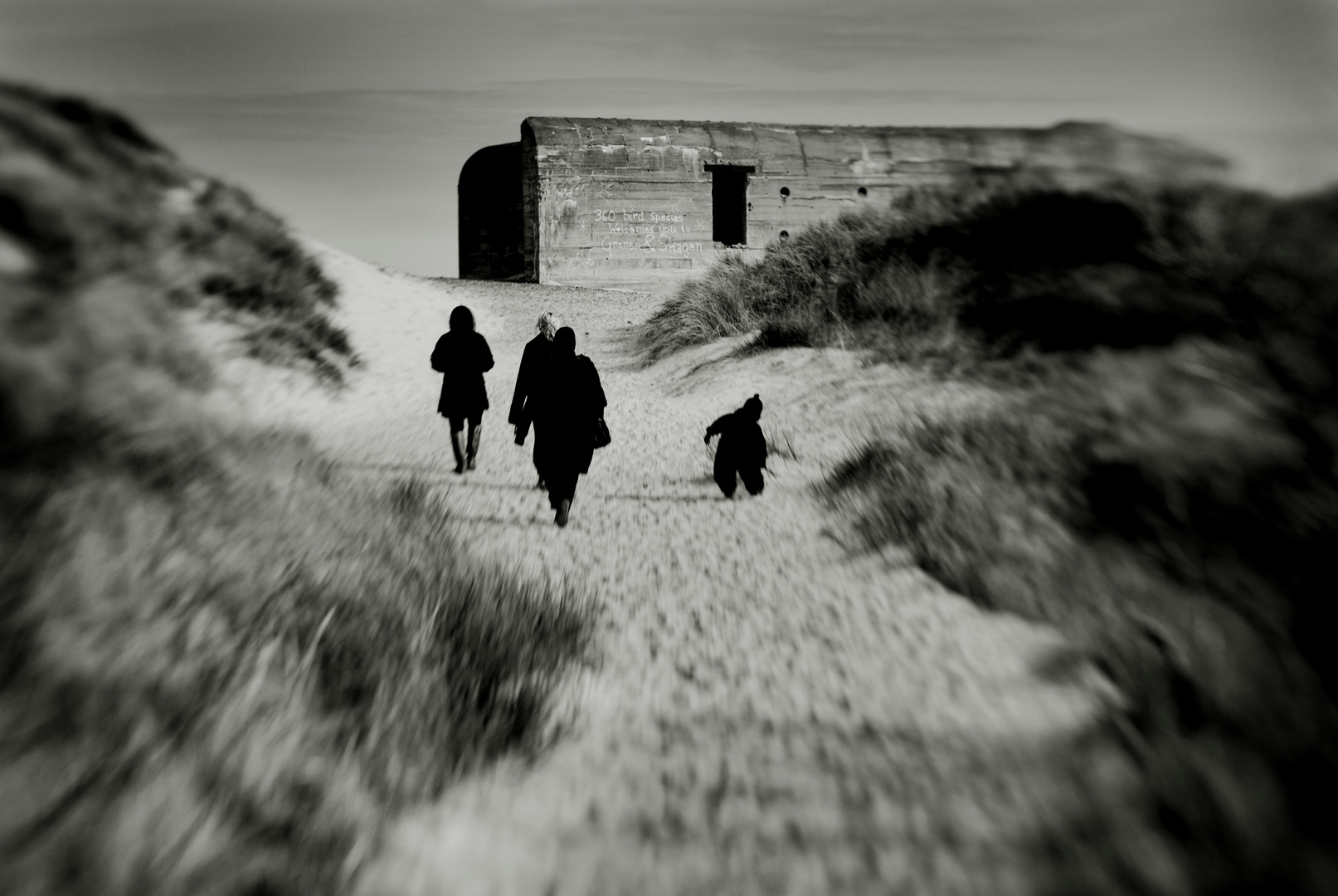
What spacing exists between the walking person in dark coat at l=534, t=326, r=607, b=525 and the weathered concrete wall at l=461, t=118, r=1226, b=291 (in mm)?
20246

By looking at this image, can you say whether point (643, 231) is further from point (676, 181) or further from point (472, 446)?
point (472, 446)

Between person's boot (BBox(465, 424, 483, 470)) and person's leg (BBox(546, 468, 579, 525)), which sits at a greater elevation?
person's boot (BBox(465, 424, 483, 470))

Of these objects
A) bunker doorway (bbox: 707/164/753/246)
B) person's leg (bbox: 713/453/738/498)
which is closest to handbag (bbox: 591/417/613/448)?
person's leg (bbox: 713/453/738/498)

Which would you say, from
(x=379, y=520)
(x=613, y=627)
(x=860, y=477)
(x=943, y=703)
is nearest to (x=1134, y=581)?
(x=943, y=703)

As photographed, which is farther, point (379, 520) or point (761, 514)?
point (761, 514)

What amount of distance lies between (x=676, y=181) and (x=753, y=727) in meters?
25.8

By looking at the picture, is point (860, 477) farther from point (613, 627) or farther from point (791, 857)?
point (791, 857)

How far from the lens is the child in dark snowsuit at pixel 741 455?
25.5 ft

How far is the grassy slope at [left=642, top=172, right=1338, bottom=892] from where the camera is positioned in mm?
3104

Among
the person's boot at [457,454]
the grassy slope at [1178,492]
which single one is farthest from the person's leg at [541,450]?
the grassy slope at [1178,492]

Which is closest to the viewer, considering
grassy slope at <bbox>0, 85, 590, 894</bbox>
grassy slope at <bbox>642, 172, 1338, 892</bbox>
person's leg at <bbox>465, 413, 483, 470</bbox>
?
grassy slope at <bbox>0, 85, 590, 894</bbox>

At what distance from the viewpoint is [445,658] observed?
12.4 feet

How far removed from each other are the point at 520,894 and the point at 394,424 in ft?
31.0

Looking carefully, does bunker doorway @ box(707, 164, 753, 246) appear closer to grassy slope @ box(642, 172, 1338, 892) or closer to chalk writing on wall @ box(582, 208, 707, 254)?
chalk writing on wall @ box(582, 208, 707, 254)
